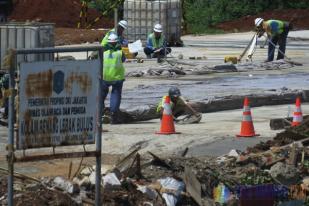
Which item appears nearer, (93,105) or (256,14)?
(93,105)

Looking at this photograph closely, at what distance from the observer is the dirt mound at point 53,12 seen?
4681cm

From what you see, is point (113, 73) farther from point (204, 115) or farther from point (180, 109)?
point (204, 115)

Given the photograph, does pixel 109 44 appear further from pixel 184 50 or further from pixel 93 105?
pixel 184 50

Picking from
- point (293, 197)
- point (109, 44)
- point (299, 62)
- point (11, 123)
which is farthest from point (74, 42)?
point (11, 123)

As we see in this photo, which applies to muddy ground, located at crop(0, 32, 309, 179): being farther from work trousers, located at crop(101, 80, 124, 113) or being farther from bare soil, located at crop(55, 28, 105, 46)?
bare soil, located at crop(55, 28, 105, 46)

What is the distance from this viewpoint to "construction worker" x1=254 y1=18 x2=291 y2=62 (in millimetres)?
27438

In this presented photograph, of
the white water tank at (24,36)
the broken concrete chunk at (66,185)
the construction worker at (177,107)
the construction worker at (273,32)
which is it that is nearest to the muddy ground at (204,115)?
the construction worker at (177,107)

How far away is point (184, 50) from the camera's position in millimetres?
32938

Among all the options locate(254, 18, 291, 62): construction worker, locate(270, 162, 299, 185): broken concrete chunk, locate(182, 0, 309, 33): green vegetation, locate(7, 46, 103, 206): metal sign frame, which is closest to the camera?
locate(7, 46, 103, 206): metal sign frame

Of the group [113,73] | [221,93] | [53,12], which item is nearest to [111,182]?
[113,73]

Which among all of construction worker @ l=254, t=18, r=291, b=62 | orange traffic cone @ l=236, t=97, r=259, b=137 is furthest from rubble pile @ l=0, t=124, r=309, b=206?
construction worker @ l=254, t=18, r=291, b=62

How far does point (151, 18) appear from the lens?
3500 cm

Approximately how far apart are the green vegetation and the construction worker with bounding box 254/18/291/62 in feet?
61.7

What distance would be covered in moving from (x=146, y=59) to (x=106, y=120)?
11933mm
